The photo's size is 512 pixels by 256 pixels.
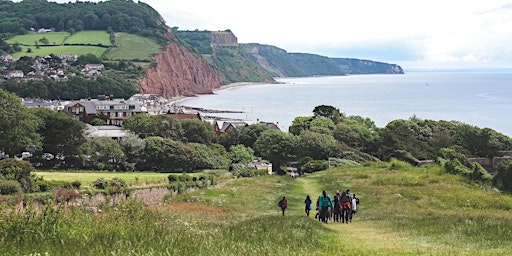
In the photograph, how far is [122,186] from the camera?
105 ft

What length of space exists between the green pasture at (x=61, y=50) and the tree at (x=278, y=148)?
13460 cm

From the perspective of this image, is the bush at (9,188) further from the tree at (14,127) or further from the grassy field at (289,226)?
the tree at (14,127)

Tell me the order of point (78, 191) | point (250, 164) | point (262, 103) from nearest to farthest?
point (78, 191), point (250, 164), point (262, 103)

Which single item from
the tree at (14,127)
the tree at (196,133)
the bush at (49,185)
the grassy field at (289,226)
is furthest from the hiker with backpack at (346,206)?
the tree at (196,133)

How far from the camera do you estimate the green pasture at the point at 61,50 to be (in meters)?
180

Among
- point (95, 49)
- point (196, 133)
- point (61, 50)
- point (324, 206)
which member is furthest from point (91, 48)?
point (324, 206)

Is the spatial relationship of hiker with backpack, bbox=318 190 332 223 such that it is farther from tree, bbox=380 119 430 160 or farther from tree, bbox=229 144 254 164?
tree, bbox=380 119 430 160

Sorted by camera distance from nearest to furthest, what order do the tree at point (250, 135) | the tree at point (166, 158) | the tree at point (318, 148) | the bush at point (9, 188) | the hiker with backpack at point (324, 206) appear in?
the hiker with backpack at point (324, 206), the bush at point (9, 188), the tree at point (166, 158), the tree at point (318, 148), the tree at point (250, 135)

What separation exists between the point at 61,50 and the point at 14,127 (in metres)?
154

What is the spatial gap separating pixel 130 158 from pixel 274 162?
16.9 meters

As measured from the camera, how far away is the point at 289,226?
48.6 ft

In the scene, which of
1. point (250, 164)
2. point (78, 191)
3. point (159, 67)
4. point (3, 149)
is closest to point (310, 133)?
point (250, 164)

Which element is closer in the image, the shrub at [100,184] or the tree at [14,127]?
the shrub at [100,184]

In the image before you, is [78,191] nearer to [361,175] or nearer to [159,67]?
[361,175]
